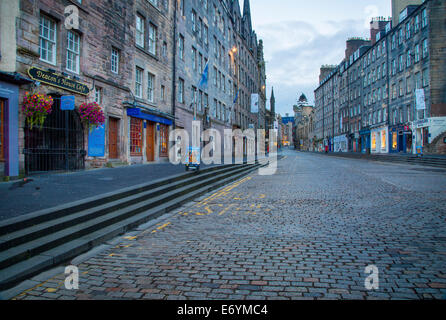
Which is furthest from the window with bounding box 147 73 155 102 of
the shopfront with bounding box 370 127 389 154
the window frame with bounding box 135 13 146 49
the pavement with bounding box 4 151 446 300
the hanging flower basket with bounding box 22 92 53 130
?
the shopfront with bounding box 370 127 389 154

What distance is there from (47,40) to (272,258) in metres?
11.8

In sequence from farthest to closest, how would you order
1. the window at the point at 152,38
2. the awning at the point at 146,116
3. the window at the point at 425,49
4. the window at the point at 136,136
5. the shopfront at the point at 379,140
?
the shopfront at the point at 379,140
the window at the point at 425,49
the window at the point at 152,38
the window at the point at 136,136
the awning at the point at 146,116

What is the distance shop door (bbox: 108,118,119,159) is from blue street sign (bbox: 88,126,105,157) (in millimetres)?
1111

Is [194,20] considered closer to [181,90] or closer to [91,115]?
[181,90]

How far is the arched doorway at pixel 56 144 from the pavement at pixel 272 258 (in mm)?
6484

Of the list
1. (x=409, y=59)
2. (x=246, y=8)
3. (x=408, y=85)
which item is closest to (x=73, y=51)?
(x=408, y=85)

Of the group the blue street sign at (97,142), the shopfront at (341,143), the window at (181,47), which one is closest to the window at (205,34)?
the window at (181,47)

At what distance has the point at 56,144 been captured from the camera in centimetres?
1156

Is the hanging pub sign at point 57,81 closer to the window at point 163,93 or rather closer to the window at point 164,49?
the window at point 163,93

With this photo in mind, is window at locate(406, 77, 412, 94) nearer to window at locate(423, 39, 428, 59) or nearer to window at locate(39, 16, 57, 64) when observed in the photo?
window at locate(423, 39, 428, 59)

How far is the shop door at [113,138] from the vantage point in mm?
15242

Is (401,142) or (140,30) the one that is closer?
(140,30)

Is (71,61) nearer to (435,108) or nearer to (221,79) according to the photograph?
(221,79)

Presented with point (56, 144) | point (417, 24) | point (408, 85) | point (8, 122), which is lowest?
point (56, 144)
